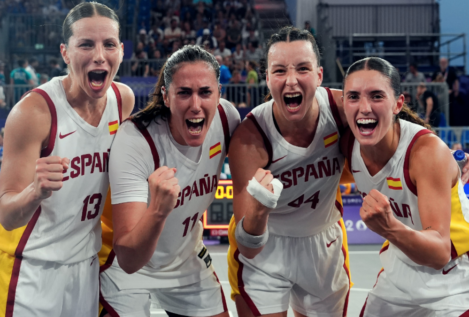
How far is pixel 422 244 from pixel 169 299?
5.14ft

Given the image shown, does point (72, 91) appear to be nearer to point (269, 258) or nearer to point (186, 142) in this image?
point (186, 142)

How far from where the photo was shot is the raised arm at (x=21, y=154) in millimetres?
2646

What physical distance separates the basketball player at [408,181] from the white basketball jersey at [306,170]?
0.62 feet

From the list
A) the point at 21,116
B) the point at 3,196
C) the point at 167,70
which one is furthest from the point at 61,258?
the point at 167,70

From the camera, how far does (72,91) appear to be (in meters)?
2.98

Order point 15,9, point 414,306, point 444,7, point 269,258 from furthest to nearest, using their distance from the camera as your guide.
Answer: point 444,7, point 15,9, point 269,258, point 414,306

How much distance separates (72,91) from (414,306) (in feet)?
7.61

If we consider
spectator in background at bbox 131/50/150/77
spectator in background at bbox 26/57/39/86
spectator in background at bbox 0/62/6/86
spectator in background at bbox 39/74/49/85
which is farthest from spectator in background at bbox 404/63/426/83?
spectator in background at bbox 0/62/6/86

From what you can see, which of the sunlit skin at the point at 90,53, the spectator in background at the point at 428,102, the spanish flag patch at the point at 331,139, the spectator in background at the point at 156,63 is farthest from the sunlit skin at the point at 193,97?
the spectator in background at the point at 156,63

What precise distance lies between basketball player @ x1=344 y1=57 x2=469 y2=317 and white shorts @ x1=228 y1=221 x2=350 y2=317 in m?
0.41

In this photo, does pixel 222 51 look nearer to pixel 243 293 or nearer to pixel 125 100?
pixel 125 100

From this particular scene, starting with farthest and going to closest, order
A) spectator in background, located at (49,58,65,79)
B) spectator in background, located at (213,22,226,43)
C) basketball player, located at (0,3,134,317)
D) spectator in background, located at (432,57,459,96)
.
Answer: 1. spectator in background, located at (213,22,226,43)
2. spectator in background, located at (432,57,459,96)
3. spectator in background, located at (49,58,65,79)
4. basketball player, located at (0,3,134,317)

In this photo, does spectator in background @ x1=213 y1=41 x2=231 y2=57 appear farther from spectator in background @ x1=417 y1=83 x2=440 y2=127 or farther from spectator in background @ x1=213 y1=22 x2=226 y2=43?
spectator in background @ x1=417 y1=83 x2=440 y2=127

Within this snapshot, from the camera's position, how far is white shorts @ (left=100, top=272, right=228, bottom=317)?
3.15 metres
